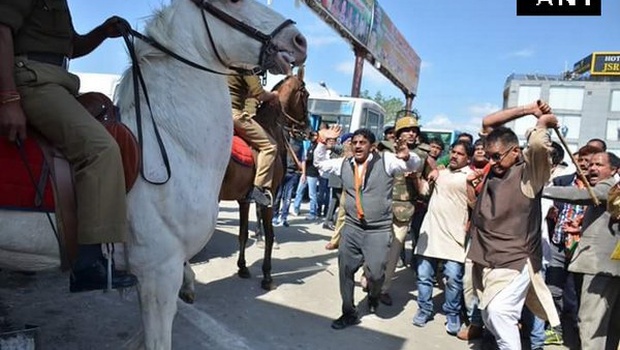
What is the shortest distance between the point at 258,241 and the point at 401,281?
2.47 metres

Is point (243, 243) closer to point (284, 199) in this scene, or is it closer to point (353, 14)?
point (284, 199)

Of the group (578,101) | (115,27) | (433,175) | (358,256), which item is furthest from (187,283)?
(578,101)

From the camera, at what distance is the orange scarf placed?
4446 millimetres

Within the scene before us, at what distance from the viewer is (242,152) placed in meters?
4.77

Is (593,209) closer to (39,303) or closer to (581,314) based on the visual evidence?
(581,314)

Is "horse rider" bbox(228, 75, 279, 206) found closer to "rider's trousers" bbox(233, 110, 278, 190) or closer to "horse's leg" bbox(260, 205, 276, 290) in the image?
"rider's trousers" bbox(233, 110, 278, 190)

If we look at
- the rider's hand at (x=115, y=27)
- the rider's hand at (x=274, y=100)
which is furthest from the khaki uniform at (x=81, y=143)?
the rider's hand at (x=274, y=100)

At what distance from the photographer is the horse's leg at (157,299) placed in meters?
2.29

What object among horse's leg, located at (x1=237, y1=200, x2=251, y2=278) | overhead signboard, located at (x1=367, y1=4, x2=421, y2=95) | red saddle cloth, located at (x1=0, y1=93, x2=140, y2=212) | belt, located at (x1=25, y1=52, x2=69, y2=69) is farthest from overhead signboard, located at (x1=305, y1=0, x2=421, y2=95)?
red saddle cloth, located at (x1=0, y1=93, x2=140, y2=212)

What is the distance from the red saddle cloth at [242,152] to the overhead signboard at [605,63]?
52.3 m

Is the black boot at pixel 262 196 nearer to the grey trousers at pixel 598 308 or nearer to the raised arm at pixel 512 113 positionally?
the raised arm at pixel 512 113

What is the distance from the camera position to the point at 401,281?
6.26 m

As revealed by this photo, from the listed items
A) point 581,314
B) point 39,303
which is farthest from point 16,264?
point 581,314

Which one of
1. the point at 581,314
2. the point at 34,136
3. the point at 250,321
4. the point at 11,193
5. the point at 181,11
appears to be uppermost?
the point at 181,11
